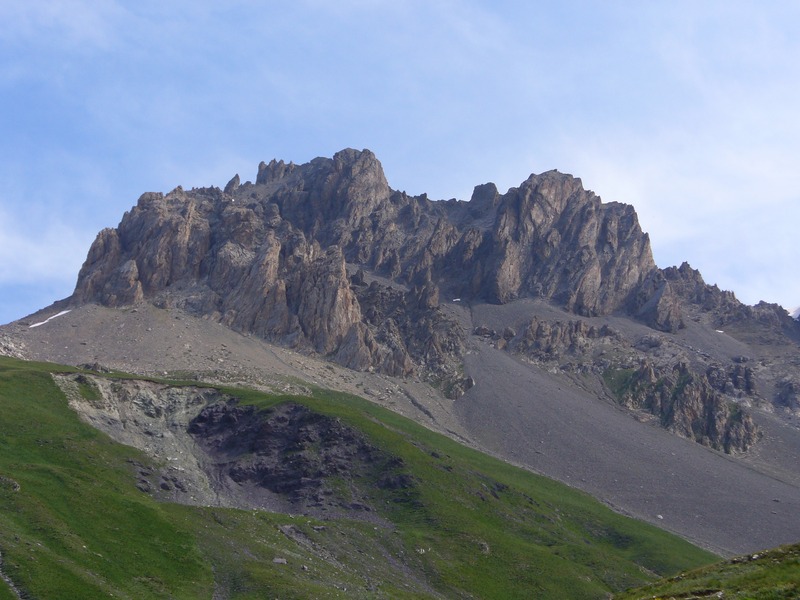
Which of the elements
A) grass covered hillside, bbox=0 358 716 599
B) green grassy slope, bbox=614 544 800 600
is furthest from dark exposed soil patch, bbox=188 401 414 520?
green grassy slope, bbox=614 544 800 600

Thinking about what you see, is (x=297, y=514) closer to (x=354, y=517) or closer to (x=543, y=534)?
(x=354, y=517)

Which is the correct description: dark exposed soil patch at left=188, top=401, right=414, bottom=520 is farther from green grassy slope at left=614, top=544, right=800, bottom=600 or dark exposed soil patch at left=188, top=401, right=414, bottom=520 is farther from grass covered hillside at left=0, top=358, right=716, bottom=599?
green grassy slope at left=614, top=544, right=800, bottom=600

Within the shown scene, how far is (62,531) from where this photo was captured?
104 meters

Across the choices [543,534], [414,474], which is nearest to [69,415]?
[414,474]

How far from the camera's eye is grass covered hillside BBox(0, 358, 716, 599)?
10369 centimetres

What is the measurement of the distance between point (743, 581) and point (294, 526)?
106 metres

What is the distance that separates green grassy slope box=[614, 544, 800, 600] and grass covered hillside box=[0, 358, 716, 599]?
6245 centimetres

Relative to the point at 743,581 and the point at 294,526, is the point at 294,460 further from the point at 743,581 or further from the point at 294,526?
the point at 743,581

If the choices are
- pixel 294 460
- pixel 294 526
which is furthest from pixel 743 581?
pixel 294 460

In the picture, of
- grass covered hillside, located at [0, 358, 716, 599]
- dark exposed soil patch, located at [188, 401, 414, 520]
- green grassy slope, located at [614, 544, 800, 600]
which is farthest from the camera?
dark exposed soil patch, located at [188, 401, 414, 520]

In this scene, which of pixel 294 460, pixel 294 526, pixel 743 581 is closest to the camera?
pixel 743 581

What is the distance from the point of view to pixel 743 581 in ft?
140

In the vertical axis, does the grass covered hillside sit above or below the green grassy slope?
below

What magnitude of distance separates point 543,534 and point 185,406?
82802mm
